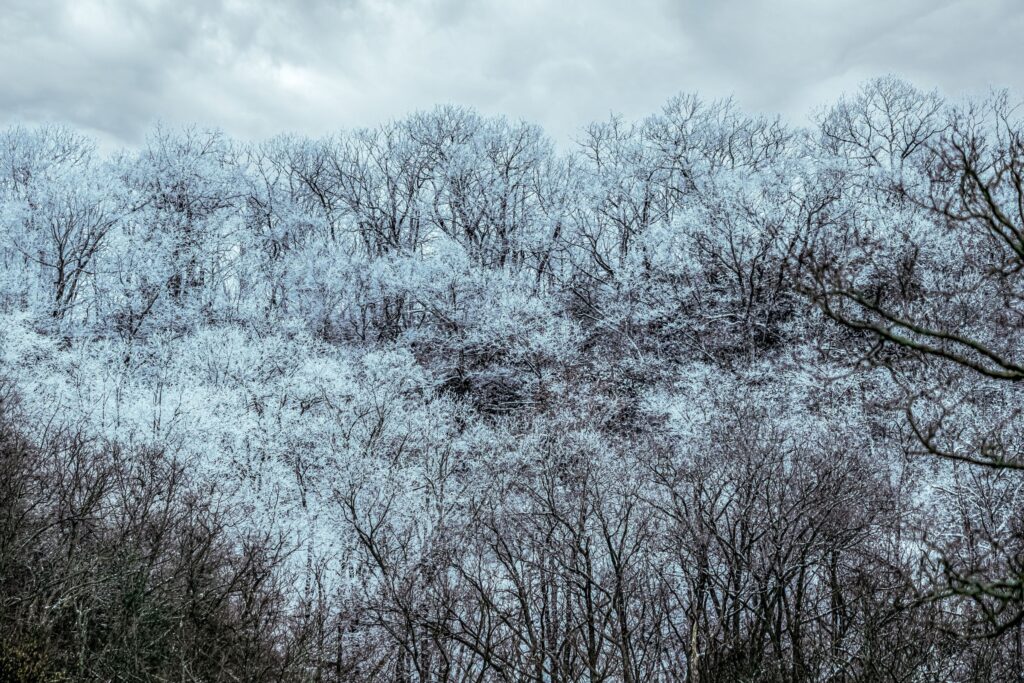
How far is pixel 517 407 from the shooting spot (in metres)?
30.2

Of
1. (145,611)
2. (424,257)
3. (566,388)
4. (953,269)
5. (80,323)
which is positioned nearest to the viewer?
(145,611)

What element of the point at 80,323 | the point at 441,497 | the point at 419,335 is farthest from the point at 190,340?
the point at 441,497

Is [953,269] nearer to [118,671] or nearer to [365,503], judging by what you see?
[365,503]

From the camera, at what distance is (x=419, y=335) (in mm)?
32875

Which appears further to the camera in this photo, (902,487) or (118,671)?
(902,487)

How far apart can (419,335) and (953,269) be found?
2035cm

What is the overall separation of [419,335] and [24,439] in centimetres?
1603

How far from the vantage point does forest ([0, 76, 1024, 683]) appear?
1330 cm

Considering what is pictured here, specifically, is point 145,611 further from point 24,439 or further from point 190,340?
point 190,340

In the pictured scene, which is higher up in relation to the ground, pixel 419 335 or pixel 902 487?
pixel 419 335

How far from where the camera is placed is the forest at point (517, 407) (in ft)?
43.6

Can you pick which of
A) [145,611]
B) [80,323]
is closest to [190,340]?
[80,323]

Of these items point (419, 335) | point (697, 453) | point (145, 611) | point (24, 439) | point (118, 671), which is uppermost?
point (419, 335)

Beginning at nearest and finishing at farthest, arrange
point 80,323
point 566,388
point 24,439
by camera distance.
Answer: point 24,439 → point 566,388 → point 80,323
